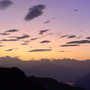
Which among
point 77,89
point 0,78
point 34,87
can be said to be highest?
point 0,78

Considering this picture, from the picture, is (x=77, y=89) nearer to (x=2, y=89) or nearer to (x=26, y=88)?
(x=26, y=88)

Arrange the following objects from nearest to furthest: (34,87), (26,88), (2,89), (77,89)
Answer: (2,89) → (26,88) → (34,87) → (77,89)

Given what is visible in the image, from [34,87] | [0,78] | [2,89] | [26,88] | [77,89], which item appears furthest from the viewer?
[77,89]

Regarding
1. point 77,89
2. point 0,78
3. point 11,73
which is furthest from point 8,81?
point 77,89

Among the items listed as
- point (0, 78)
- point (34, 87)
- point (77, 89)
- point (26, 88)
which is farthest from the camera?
point (77, 89)

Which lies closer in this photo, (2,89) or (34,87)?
(2,89)

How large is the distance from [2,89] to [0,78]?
7.40 metres

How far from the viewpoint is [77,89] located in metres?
198

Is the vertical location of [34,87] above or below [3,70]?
below

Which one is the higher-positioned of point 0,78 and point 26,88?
point 0,78

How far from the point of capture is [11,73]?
85688 mm

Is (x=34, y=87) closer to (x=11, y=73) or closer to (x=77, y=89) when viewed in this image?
(x=11, y=73)

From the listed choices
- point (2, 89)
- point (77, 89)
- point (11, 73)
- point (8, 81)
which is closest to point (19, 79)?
point (11, 73)

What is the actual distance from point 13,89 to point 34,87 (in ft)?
60.1
